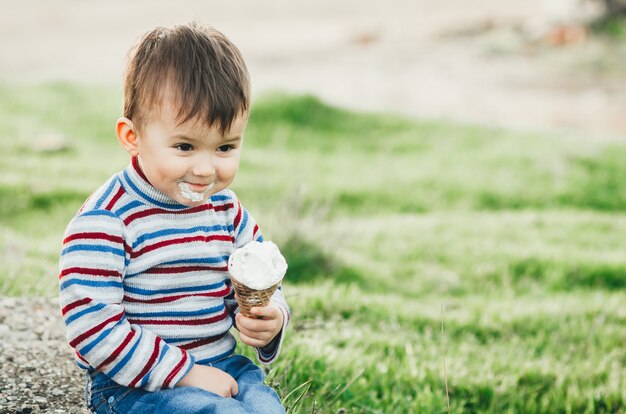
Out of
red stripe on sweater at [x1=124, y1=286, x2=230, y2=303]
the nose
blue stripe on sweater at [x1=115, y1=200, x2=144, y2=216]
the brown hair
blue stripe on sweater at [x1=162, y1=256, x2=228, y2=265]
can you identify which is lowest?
red stripe on sweater at [x1=124, y1=286, x2=230, y2=303]

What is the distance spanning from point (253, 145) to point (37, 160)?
8.68ft

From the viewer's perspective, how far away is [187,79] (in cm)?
233

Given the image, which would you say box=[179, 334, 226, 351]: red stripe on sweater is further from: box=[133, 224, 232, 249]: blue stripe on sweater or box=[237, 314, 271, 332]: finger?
box=[133, 224, 232, 249]: blue stripe on sweater

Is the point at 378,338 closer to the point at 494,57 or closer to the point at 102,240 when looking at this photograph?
the point at 102,240

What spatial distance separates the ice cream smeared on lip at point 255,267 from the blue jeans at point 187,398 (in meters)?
0.36

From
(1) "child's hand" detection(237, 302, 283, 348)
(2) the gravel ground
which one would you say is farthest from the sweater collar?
(2) the gravel ground

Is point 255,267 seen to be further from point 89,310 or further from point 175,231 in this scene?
point 89,310

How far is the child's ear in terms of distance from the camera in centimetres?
244

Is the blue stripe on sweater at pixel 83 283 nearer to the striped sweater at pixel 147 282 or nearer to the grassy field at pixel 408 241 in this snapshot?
the striped sweater at pixel 147 282

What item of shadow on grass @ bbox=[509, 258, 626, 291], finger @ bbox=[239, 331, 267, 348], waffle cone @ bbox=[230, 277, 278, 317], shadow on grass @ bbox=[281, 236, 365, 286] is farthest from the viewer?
shadow on grass @ bbox=[509, 258, 626, 291]

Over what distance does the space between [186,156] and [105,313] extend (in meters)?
0.53

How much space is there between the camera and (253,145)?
9.70 metres

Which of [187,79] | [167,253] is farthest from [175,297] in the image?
[187,79]

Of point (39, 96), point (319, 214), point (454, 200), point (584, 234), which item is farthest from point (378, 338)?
point (39, 96)
